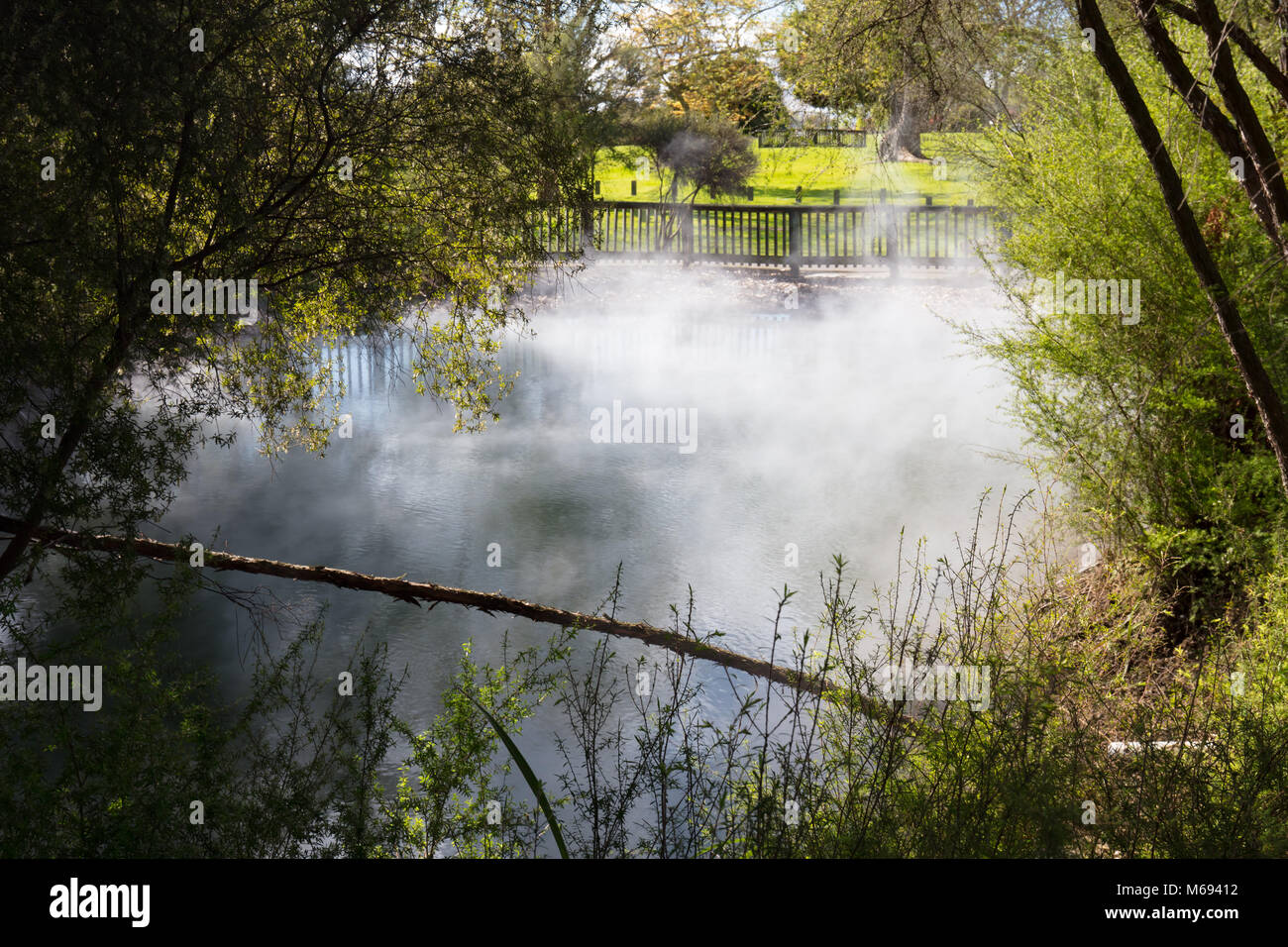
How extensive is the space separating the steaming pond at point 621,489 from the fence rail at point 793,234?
3.25 metres

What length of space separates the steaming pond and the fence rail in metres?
3.25

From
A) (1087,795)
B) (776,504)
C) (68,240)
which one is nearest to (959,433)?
(776,504)

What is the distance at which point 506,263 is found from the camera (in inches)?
222

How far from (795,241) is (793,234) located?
19cm

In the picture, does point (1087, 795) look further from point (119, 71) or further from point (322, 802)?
point (119, 71)

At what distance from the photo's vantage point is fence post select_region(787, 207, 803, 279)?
22.0 meters

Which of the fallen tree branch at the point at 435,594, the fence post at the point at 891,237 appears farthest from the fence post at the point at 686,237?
the fallen tree branch at the point at 435,594

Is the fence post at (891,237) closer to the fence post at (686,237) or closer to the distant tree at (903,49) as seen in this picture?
the fence post at (686,237)

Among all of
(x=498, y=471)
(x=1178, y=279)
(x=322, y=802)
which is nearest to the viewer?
(x=322, y=802)

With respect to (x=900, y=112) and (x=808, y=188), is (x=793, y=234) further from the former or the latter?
(x=900, y=112)

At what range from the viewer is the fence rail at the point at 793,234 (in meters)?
21.7

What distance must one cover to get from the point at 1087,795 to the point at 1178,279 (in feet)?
16.0

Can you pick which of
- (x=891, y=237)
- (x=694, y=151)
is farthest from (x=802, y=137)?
(x=891, y=237)

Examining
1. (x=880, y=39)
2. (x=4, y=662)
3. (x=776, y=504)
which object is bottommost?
(x=4, y=662)
